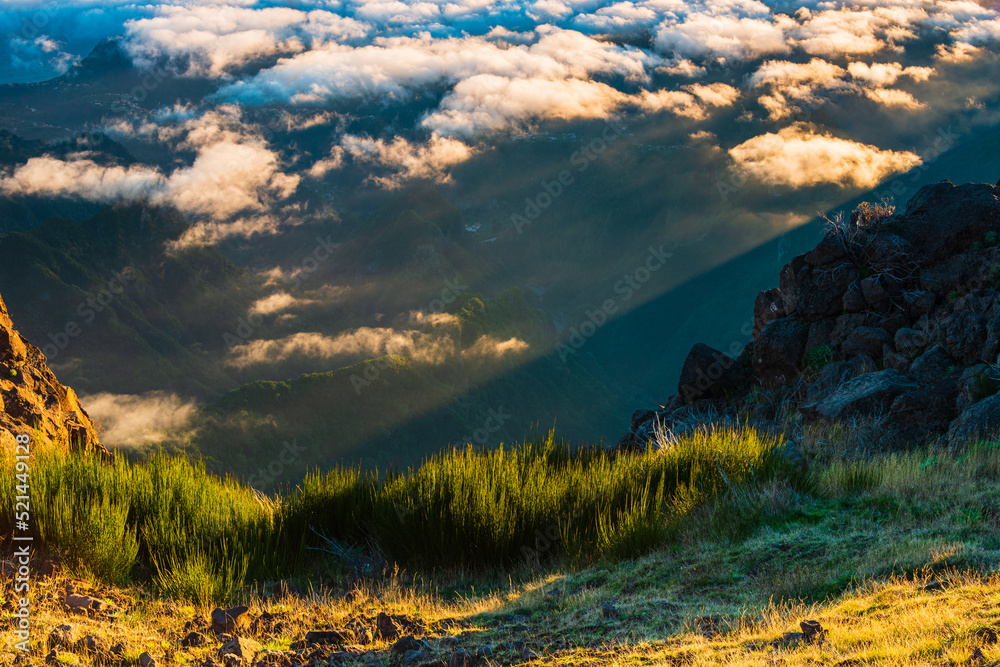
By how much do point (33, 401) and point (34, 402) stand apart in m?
0.02

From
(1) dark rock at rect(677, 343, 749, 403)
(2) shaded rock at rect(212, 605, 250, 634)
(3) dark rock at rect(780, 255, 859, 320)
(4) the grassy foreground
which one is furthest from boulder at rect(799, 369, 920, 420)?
(2) shaded rock at rect(212, 605, 250, 634)

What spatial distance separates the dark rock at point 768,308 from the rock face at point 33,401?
45.6ft

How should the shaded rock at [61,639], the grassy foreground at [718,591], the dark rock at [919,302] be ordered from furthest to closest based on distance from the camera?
the dark rock at [919,302]
the shaded rock at [61,639]
the grassy foreground at [718,591]

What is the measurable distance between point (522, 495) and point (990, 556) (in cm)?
412

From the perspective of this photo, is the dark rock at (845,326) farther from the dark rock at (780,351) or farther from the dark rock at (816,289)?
the dark rock at (780,351)

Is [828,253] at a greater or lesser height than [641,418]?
greater

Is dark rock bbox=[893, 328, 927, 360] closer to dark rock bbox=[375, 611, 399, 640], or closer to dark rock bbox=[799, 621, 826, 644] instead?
dark rock bbox=[799, 621, 826, 644]

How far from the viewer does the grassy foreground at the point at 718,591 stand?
12.4 feet

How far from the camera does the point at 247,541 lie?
6.69m

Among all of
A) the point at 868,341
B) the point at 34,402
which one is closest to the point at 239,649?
the point at 34,402

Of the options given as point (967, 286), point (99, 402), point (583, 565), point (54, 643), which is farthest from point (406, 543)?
point (99, 402)

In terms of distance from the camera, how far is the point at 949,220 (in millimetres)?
13422

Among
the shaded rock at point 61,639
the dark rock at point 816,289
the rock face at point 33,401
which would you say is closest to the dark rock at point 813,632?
the shaded rock at point 61,639

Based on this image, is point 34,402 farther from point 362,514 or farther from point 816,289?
point 816,289
